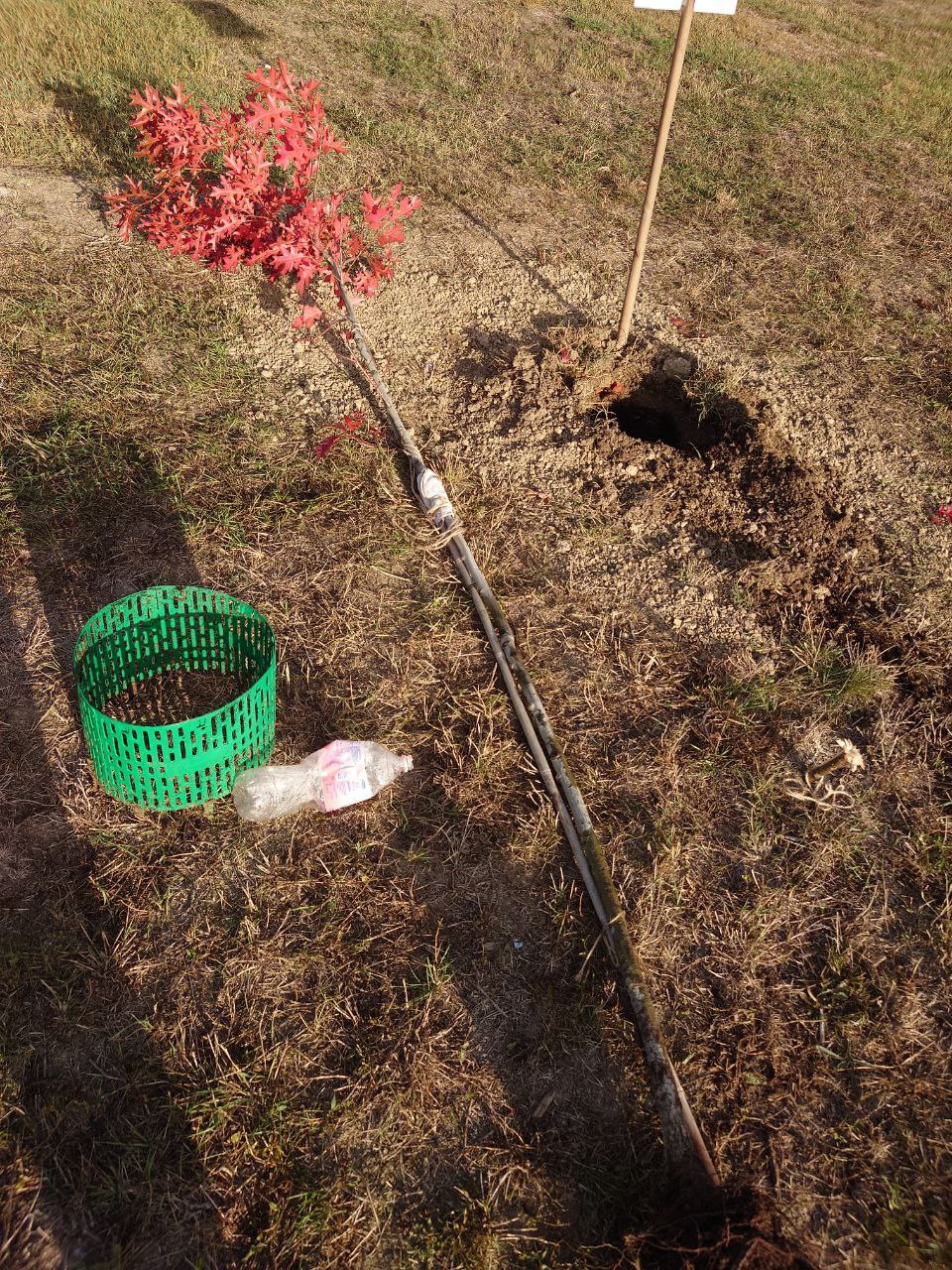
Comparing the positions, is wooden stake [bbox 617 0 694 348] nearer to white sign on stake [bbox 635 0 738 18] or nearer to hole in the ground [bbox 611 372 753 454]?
white sign on stake [bbox 635 0 738 18]

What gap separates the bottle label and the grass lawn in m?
0.07

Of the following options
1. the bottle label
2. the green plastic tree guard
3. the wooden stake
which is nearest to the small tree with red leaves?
the wooden stake

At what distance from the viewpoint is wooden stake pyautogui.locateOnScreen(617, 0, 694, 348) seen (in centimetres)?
323

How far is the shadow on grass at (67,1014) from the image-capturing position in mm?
1784

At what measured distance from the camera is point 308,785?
2.47 meters

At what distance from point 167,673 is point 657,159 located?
2688mm

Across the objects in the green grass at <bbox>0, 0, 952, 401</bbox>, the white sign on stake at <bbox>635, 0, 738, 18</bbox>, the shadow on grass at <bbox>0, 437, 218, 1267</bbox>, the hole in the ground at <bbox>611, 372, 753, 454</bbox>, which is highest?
the white sign on stake at <bbox>635, 0, 738, 18</bbox>

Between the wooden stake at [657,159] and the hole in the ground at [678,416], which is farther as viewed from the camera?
the hole in the ground at [678,416]

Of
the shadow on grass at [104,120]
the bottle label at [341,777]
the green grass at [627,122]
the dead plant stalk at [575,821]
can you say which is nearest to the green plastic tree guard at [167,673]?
the bottle label at [341,777]

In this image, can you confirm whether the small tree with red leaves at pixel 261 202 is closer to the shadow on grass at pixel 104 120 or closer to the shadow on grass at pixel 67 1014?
the shadow on grass at pixel 104 120

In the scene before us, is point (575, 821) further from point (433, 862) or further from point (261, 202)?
point (261, 202)

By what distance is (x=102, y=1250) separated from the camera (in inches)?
69.0

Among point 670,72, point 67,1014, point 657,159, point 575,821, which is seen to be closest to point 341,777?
point 575,821

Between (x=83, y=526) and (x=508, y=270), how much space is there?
2.64 meters
